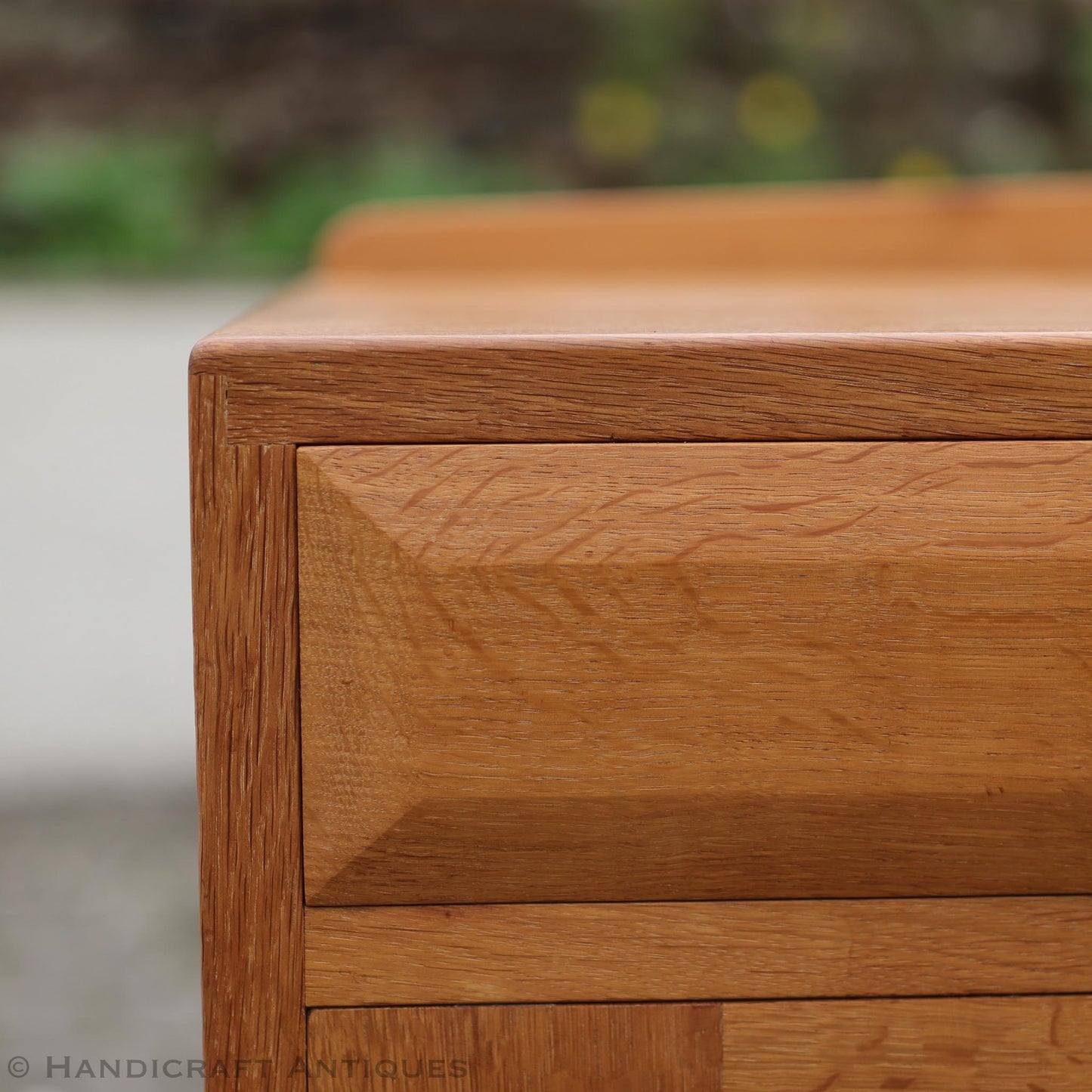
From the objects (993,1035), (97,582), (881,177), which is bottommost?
(97,582)

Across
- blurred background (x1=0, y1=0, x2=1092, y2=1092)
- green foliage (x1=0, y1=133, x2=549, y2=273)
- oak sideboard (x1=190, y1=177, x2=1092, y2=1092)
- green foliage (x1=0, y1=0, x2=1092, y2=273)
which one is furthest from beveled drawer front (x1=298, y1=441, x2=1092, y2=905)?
green foliage (x1=0, y1=0, x2=1092, y2=273)

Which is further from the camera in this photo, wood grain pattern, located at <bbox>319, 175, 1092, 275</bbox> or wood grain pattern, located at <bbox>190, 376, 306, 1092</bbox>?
wood grain pattern, located at <bbox>319, 175, 1092, 275</bbox>

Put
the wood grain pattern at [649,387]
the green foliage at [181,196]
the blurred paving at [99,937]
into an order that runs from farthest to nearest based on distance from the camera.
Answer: the green foliage at [181,196]
the blurred paving at [99,937]
the wood grain pattern at [649,387]

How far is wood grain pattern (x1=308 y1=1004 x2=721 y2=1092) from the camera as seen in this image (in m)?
0.28

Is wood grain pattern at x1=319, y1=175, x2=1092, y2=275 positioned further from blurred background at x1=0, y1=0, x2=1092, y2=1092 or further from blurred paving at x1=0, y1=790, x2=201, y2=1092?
blurred background at x1=0, y1=0, x2=1092, y2=1092

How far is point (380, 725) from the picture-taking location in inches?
10.7

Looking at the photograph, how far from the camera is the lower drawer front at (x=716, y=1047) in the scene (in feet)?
0.93

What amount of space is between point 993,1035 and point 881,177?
177cm

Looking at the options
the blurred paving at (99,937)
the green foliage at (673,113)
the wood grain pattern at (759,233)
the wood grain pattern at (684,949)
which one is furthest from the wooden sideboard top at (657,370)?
the green foliage at (673,113)

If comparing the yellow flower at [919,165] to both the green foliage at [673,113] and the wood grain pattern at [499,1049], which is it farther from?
the wood grain pattern at [499,1049]

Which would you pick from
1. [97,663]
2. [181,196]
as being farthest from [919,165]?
[97,663]

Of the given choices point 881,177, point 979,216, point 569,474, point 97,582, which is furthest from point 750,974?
point 881,177

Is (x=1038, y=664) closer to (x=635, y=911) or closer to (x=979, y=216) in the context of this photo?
(x=635, y=911)

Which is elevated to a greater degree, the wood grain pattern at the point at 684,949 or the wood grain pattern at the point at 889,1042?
the wood grain pattern at the point at 684,949
